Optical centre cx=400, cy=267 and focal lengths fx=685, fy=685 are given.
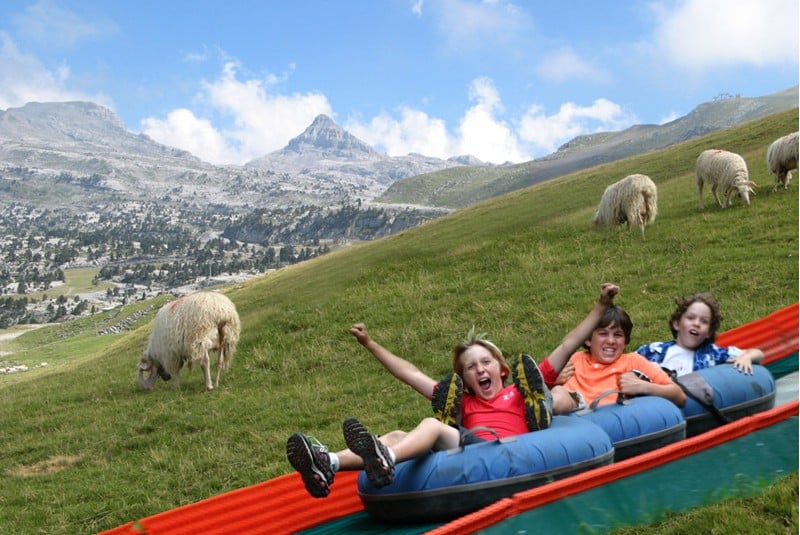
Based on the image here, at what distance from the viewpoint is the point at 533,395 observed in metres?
6.72

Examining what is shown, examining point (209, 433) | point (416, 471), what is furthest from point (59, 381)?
point (416, 471)

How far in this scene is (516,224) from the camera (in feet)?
109

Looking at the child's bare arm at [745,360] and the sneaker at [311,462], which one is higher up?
the sneaker at [311,462]

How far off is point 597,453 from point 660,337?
8.04 m

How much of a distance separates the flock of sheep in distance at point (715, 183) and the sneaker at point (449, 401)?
18.5 m

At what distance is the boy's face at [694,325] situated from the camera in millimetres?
8242

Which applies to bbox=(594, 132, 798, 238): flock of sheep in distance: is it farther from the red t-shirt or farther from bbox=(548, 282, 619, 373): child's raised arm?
the red t-shirt

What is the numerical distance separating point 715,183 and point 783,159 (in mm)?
2275

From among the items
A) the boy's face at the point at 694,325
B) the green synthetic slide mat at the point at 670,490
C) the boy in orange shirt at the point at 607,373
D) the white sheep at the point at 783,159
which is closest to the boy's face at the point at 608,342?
the boy in orange shirt at the point at 607,373

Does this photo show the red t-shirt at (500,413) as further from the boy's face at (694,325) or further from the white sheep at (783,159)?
the white sheep at (783,159)

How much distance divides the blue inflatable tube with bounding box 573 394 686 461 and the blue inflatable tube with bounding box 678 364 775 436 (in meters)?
0.62

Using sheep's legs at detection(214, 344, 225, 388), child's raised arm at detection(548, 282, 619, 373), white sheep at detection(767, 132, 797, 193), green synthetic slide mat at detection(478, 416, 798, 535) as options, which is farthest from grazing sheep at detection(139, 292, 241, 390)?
white sheep at detection(767, 132, 797, 193)

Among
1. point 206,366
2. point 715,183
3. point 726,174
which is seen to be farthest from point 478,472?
point 715,183

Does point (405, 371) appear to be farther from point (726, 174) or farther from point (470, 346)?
point (726, 174)
